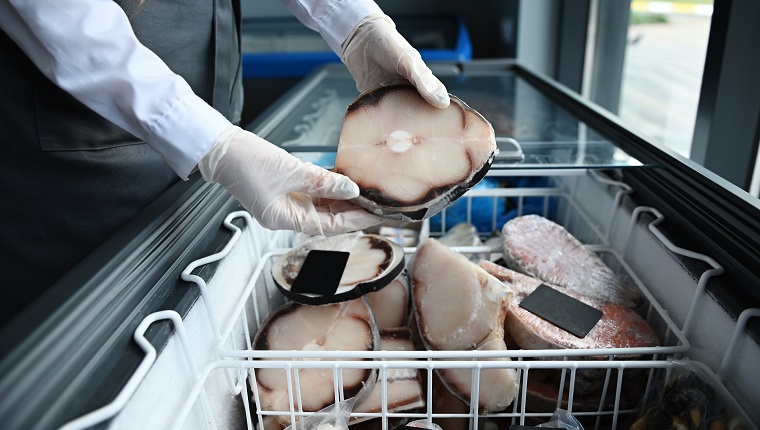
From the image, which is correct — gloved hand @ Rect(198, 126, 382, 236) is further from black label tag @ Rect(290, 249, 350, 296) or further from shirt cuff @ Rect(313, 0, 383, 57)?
shirt cuff @ Rect(313, 0, 383, 57)

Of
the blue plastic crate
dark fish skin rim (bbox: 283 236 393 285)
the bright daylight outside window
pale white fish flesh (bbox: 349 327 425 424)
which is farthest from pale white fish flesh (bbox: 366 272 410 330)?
the bright daylight outside window

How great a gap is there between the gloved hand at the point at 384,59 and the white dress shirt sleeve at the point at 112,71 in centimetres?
38

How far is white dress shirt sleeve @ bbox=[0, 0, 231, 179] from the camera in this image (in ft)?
2.70

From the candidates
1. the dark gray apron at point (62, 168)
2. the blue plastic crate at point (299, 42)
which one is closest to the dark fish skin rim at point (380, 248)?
the dark gray apron at point (62, 168)

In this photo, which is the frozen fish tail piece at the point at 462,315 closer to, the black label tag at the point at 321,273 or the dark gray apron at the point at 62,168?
the black label tag at the point at 321,273

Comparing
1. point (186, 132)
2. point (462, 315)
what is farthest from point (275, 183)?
point (462, 315)

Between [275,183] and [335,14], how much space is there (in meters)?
0.50

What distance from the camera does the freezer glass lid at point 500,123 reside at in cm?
125

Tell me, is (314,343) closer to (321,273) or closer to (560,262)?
(321,273)

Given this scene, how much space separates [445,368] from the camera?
807mm

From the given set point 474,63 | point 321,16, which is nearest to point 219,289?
point 321,16

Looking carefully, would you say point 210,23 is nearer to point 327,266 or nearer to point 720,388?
point 327,266

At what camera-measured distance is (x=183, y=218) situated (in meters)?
0.87

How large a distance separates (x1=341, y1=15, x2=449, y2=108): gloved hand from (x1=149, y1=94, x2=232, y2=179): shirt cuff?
377 millimetres
